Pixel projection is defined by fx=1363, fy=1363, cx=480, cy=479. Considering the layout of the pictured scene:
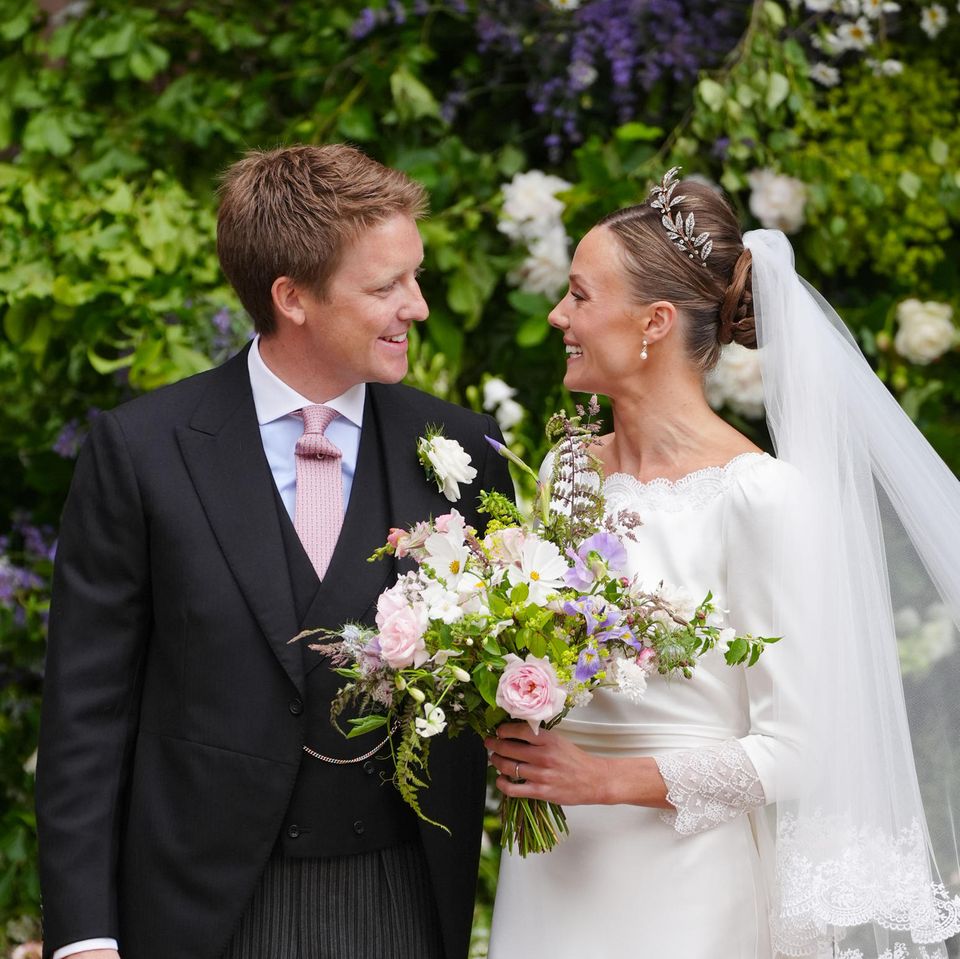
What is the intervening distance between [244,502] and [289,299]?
406 millimetres

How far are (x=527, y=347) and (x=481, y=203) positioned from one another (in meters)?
0.47

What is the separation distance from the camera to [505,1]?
167 inches

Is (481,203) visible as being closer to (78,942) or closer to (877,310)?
(877,310)

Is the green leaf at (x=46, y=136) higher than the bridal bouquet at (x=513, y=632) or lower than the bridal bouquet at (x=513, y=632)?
higher

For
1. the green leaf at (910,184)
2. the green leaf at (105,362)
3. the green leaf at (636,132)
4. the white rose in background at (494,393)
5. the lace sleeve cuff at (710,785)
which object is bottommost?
the lace sleeve cuff at (710,785)

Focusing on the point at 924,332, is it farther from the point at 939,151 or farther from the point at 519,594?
the point at 519,594

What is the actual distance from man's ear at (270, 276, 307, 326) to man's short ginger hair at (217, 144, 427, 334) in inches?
0.5

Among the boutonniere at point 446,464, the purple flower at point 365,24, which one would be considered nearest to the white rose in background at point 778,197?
the purple flower at point 365,24

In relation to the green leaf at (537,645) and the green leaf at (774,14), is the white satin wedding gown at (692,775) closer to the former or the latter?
the green leaf at (537,645)

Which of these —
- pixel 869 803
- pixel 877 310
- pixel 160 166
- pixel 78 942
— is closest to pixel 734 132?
pixel 877 310

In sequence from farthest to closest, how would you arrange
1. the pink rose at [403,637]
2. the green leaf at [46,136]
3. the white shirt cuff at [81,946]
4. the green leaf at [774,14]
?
1. the green leaf at [46,136]
2. the green leaf at [774,14]
3. the white shirt cuff at [81,946]
4. the pink rose at [403,637]

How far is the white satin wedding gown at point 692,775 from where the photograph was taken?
2350mm

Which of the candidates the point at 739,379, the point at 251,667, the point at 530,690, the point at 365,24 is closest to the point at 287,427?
the point at 251,667

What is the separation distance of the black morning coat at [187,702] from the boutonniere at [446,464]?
156 mm
